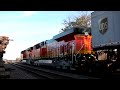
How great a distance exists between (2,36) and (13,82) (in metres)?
9.17

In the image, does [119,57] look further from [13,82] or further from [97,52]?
[13,82]

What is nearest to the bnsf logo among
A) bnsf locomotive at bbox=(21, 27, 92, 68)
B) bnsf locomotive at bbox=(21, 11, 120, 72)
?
bnsf locomotive at bbox=(21, 11, 120, 72)

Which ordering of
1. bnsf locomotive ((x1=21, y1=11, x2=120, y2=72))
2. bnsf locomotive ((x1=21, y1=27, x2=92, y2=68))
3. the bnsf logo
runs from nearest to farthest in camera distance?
bnsf locomotive ((x1=21, y1=11, x2=120, y2=72)) → the bnsf logo → bnsf locomotive ((x1=21, y1=27, x2=92, y2=68))

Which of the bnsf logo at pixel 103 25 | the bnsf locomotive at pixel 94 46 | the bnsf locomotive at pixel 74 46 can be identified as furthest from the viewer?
the bnsf locomotive at pixel 74 46

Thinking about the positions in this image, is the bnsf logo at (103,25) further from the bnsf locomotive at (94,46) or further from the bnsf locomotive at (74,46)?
the bnsf locomotive at (74,46)

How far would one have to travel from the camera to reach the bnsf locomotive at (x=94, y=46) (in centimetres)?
1663

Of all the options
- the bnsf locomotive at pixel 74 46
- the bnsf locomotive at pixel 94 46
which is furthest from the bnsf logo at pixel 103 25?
the bnsf locomotive at pixel 74 46

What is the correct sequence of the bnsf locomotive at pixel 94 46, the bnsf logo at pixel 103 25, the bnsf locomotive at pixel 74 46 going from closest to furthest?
the bnsf locomotive at pixel 94 46 < the bnsf logo at pixel 103 25 < the bnsf locomotive at pixel 74 46

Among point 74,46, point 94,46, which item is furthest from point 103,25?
point 74,46

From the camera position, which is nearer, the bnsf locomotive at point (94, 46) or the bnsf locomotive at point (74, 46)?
the bnsf locomotive at point (94, 46)

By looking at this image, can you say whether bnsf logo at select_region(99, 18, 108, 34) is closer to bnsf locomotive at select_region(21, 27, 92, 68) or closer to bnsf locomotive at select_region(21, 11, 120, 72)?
bnsf locomotive at select_region(21, 11, 120, 72)

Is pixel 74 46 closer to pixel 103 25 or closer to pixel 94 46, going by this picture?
pixel 94 46

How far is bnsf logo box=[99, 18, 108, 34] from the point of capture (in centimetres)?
1723
